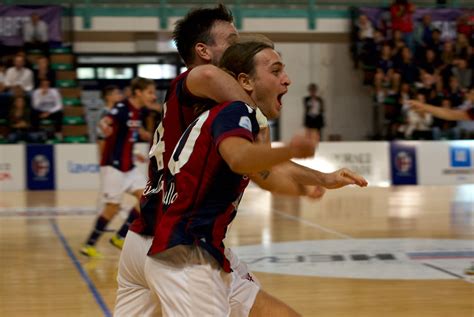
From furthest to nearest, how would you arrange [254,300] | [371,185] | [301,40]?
1. [301,40]
2. [371,185]
3. [254,300]

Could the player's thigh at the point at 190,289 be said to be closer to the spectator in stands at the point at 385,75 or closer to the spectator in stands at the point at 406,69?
the spectator in stands at the point at 385,75

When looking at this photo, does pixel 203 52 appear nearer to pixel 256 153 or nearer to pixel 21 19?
pixel 256 153

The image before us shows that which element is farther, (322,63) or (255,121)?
(322,63)

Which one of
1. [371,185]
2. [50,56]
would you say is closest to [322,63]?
[371,185]

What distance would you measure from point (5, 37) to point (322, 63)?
25.1ft

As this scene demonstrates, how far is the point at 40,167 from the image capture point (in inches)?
693

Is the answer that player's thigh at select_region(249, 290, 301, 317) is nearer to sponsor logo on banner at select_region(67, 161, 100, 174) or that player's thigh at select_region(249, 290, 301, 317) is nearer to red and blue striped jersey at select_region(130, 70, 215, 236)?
red and blue striped jersey at select_region(130, 70, 215, 236)

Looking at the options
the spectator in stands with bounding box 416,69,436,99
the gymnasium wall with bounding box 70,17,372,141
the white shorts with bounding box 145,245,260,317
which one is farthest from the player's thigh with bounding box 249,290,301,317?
the gymnasium wall with bounding box 70,17,372,141

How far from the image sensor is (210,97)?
3.20 m

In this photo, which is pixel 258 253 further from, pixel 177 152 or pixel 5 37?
pixel 5 37

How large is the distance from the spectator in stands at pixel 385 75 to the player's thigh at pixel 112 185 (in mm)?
12390

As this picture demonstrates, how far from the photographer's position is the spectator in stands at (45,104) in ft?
60.4

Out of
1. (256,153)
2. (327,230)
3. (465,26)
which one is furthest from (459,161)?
(256,153)

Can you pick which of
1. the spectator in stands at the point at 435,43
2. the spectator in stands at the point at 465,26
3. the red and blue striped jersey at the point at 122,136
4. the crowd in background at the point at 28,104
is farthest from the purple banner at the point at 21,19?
the red and blue striped jersey at the point at 122,136
